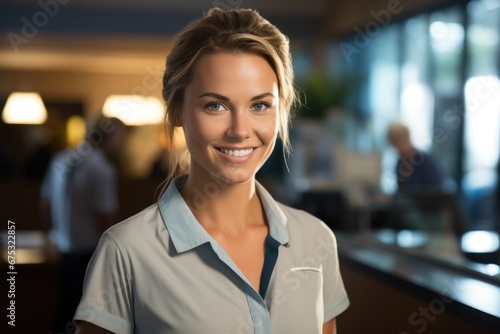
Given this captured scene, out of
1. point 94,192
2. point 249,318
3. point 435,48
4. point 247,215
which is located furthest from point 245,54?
point 435,48

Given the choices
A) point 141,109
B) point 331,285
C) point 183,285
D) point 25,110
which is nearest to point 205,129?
point 183,285

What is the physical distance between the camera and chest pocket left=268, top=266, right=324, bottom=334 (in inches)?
49.3

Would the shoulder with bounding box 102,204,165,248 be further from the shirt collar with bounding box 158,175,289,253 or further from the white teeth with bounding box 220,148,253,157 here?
the white teeth with bounding box 220,148,253,157

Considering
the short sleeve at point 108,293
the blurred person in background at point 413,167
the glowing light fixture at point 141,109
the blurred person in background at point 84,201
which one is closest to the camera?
the short sleeve at point 108,293

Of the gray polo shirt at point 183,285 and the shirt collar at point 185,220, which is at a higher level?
the shirt collar at point 185,220

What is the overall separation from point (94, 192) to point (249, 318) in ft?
10.1

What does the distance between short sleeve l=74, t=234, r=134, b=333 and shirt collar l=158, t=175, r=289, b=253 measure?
11 cm

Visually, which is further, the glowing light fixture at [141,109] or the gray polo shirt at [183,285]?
the glowing light fixture at [141,109]

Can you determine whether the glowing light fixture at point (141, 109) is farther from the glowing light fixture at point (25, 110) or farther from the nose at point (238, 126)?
the nose at point (238, 126)

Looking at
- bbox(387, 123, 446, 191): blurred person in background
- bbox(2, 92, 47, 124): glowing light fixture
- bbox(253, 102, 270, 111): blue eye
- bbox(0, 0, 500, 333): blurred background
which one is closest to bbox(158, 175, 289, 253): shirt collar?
bbox(253, 102, 270, 111): blue eye

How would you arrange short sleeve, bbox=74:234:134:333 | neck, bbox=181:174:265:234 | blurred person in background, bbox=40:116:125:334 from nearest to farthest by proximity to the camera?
1. short sleeve, bbox=74:234:134:333
2. neck, bbox=181:174:265:234
3. blurred person in background, bbox=40:116:125:334

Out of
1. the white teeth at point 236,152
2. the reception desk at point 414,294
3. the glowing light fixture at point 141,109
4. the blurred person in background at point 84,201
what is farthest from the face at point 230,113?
the glowing light fixture at point 141,109

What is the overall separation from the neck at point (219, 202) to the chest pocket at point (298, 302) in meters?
0.14

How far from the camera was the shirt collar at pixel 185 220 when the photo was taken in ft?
4.07
